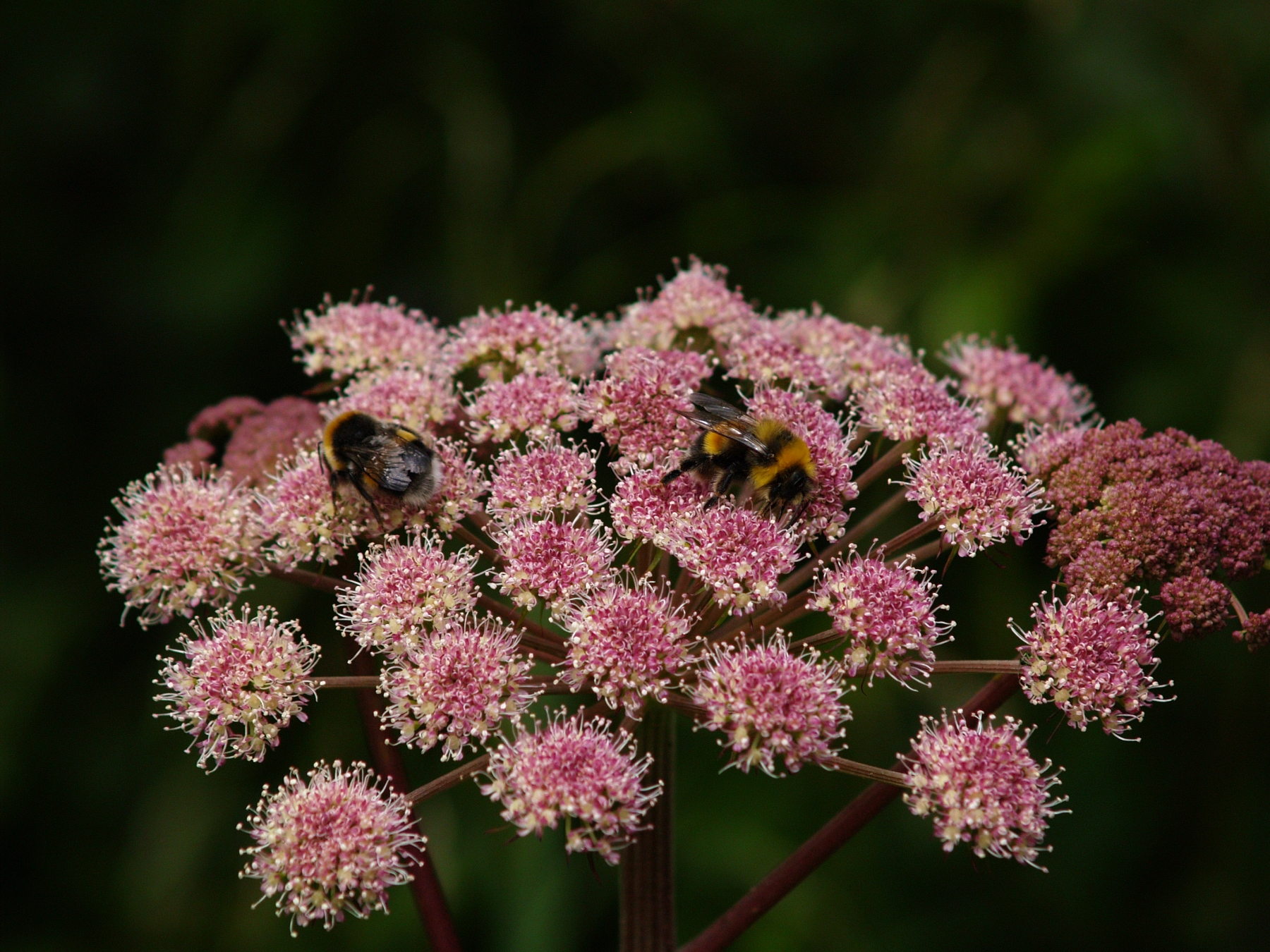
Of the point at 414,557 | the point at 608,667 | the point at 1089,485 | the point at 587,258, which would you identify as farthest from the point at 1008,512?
the point at 587,258

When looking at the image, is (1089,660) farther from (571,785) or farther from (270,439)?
(270,439)

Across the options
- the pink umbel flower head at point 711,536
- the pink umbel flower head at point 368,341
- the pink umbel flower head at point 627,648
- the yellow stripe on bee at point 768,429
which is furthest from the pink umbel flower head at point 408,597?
the pink umbel flower head at point 368,341

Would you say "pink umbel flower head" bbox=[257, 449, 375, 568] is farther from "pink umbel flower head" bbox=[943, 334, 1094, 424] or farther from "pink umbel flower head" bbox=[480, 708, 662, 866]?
"pink umbel flower head" bbox=[943, 334, 1094, 424]

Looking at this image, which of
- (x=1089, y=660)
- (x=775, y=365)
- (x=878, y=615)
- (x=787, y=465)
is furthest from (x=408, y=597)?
(x=1089, y=660)

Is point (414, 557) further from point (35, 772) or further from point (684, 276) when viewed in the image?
point (35, 772)

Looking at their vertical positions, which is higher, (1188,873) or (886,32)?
(886,32)

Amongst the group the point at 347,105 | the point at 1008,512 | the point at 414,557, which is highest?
the point at 347,105
